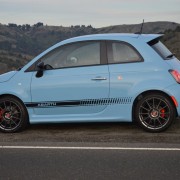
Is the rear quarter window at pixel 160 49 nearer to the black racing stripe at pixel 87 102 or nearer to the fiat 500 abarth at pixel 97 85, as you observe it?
the fiat 500 abarth at pixel 97 85

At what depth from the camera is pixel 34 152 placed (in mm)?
6547

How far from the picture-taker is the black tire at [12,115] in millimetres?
8125

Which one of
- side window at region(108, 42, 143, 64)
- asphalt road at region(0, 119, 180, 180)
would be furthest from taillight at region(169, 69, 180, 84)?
asphalt road at region(0, 119, 180, 180)

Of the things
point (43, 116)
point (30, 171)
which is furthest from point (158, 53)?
point (30, 171)

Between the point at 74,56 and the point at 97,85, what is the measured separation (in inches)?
29.9

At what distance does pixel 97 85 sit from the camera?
780 cm

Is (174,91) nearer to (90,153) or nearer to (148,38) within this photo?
(148,38)

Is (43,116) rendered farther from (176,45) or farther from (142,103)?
(176,45)

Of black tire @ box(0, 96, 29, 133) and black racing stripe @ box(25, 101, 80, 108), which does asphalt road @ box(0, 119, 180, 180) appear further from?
black racing stripe @ box(25, 101, 80, 108)

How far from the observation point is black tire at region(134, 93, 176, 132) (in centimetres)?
764

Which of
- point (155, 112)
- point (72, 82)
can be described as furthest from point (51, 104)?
point (155, 112)

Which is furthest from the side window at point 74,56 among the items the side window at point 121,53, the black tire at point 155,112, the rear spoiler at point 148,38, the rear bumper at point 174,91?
the rear bumper at point 174,91

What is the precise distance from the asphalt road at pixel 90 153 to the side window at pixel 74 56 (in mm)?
1259

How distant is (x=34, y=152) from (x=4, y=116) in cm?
191
